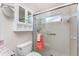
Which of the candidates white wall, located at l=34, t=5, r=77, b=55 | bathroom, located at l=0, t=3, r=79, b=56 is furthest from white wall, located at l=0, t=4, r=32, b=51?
white wall, located at l=34, t=5, r=77, b=55

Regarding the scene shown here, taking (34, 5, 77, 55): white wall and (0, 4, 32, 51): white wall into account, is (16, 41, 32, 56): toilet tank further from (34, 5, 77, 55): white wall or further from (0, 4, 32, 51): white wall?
(34, 5, 77, 55): white wall

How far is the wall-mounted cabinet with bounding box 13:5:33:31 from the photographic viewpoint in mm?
1304

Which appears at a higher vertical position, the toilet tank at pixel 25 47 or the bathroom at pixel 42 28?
the bathroom at pixel 42 28

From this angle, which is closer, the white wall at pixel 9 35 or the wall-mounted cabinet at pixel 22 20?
the white wall at pixel 9 35

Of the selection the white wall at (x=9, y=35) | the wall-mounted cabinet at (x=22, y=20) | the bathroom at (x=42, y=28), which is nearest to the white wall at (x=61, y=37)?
the bathroom at (x=42, y=28)

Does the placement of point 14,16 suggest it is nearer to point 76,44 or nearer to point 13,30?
point 13,30

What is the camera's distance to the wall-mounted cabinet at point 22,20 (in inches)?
51.3

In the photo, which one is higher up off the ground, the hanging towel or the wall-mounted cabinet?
the wall-mounted cabinet

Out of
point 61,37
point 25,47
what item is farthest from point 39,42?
point 61,37

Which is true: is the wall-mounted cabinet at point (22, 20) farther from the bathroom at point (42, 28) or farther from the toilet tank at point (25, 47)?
the toilet tank at point (25, 47)

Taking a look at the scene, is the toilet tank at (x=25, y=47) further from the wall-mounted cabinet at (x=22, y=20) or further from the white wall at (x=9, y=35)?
the wall-mounted cabinet at (x=22, y=20)

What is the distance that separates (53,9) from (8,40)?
712 millimetres

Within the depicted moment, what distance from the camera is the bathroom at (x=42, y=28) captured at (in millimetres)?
1248

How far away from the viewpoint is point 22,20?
4.53 feet
